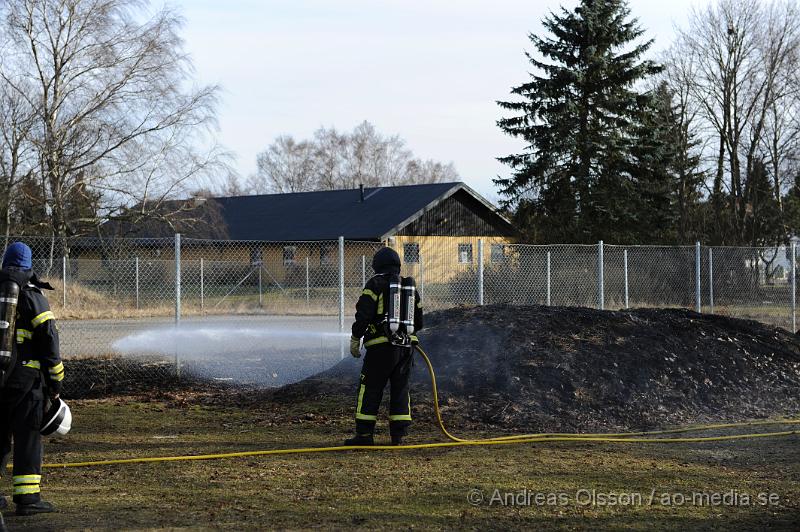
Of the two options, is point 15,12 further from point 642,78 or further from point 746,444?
point 746,444

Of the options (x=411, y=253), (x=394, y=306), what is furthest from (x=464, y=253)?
(x=394, y=306)

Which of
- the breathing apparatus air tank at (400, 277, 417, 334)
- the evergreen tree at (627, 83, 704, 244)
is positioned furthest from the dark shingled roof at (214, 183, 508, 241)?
the breathing apparatus air tank at (400, 277, 417, 334)

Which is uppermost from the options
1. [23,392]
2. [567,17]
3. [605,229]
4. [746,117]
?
[567,17]

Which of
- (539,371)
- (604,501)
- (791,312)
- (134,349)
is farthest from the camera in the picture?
(791,312)

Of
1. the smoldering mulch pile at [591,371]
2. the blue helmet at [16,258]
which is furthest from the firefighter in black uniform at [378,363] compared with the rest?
the blue helmet at [16,258]

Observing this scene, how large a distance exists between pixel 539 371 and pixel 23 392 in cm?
568

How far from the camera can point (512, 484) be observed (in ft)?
20.4

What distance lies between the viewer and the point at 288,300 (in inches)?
982

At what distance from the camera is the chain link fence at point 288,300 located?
12000mm

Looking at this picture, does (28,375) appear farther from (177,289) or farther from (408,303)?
(177,289)

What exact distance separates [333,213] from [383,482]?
1479 inches

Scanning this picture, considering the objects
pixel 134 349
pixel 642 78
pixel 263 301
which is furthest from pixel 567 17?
pixel 134 349

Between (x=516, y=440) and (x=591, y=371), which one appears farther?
(x=591, y=371)

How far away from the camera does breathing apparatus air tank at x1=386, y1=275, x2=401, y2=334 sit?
25.2 feet
